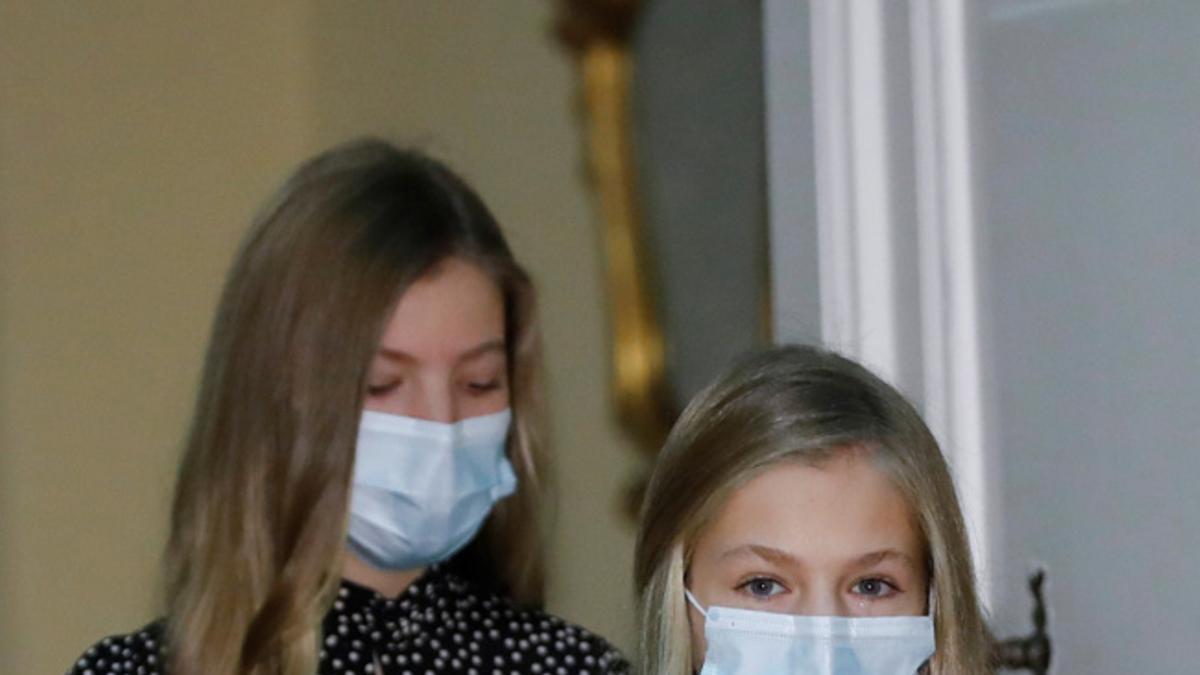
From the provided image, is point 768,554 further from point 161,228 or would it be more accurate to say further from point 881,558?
point 161,228

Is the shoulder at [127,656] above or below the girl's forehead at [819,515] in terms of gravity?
below

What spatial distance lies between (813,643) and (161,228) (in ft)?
5.06

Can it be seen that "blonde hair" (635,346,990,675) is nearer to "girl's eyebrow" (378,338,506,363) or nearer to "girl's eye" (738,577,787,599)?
"girl's eye" (738,577,787,599)

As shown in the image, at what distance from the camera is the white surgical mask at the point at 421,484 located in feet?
6.22

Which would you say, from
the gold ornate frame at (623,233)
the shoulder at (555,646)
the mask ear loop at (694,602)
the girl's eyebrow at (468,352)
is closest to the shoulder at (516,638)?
the shoulder at (555,646)

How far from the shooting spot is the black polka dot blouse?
6.42 feet

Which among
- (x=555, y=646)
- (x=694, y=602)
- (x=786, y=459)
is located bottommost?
(x=555, y=646)

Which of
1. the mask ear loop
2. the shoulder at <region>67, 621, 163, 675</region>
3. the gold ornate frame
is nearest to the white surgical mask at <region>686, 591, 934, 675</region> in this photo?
the mask ear loop

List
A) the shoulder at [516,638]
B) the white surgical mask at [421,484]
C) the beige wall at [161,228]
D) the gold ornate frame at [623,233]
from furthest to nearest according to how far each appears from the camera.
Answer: the beige wall at [161,228]
the gold ornate frame at [623,233]
the shoulder at [516,638]
the white surgical mask at [421,484]

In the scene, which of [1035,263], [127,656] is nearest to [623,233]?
[1035,263]

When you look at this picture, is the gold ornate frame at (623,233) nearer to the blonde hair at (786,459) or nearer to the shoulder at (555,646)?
the shoulder at (555,646)

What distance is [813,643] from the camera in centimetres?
157

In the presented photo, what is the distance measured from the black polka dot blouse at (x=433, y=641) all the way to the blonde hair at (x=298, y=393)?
4 centimetres

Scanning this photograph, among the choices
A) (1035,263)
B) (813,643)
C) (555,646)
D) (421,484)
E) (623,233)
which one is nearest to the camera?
(813,643)
